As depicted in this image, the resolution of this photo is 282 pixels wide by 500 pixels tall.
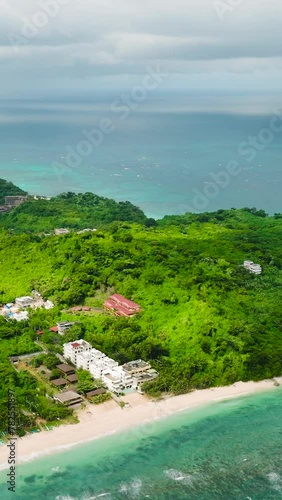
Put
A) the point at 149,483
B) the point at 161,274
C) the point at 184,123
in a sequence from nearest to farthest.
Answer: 1. the point at 149,483
2. the point at 161,274
3. the point at 184,123

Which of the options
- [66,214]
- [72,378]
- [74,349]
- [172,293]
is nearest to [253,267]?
[172,293]

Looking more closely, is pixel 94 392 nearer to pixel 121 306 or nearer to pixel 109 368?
pixel 109 368

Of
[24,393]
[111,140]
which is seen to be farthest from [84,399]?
[111,140]

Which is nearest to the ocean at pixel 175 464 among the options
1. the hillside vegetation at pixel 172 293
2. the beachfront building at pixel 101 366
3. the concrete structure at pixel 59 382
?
the hillside vegetation at pixel 172 293

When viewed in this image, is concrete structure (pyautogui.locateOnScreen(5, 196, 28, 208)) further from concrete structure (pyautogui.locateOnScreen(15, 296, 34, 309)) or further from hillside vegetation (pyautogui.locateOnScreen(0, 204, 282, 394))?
concrete structure (pyautogui.locateOnScreen(15, 296, 34, 309))

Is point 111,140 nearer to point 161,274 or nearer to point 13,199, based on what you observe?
point 13,199

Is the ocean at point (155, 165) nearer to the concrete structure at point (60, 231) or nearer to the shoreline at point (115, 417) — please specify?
the concrete structure at point (60, 231)
